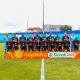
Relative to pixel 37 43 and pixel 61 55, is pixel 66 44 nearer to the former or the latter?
pixel 61 55

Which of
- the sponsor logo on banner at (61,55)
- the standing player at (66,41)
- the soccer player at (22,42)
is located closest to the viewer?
the sponsor logo on banner at (61,55)

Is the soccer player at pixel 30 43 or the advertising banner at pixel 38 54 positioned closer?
the advertising banner at pixel 38 54

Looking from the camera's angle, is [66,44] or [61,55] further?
[66,44]

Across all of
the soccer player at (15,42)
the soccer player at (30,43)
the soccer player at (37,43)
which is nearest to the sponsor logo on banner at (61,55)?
the soccer player at (37,43)

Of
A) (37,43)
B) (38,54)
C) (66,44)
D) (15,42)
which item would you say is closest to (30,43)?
(37,43)

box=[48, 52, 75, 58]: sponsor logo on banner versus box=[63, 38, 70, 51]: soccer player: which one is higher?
box=[63, 38, 70, 51]: soccer player

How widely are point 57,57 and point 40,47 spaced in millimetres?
1993

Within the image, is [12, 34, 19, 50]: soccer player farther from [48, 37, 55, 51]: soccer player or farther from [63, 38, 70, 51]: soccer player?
[63, 38, 70, 51]: soccer player

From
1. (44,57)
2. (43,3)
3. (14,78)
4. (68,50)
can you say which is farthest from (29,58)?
(43,3)

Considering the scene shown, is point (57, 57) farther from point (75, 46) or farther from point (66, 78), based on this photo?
point (66, 78)

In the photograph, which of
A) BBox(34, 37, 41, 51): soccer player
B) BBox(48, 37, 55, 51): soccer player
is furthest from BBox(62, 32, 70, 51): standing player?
BBox(34, 37, 41, 51): soccer player

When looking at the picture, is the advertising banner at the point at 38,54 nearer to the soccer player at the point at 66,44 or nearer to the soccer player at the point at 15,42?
the soccer player at the point at 66,44

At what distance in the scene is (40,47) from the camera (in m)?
28.2

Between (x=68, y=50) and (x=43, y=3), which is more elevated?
(x=43, y=3)
